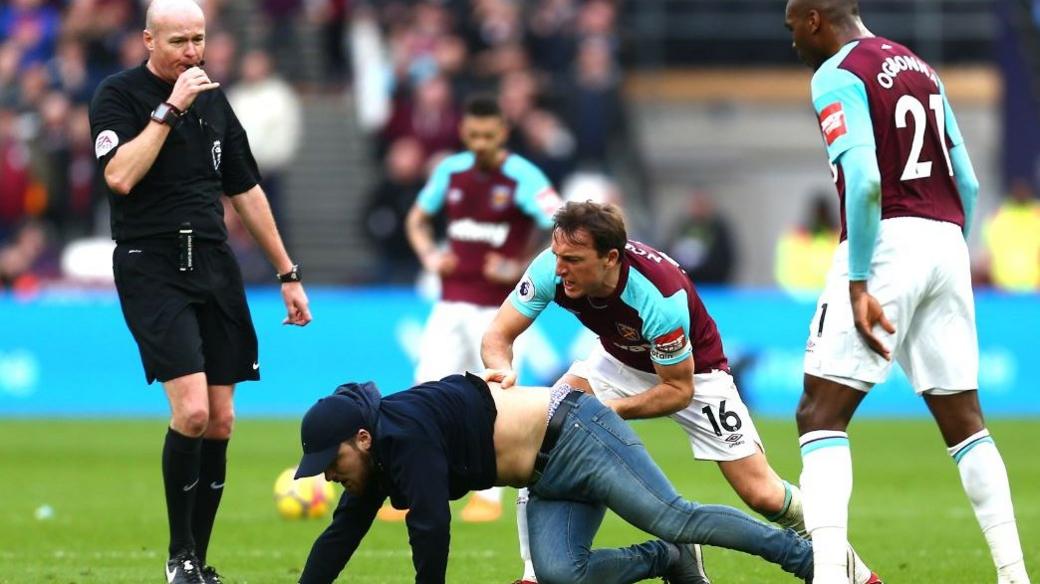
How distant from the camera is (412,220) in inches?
501

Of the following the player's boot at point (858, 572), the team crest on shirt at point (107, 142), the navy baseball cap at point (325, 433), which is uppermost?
the team crest on shirt at point (107, 142)

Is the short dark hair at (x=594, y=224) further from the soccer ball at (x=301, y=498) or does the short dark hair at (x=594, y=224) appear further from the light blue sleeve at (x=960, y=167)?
the soccer ball at (x=301, y=498)

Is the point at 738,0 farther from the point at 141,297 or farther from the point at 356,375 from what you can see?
the point at 141,297

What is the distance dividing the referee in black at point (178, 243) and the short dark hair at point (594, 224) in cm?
174

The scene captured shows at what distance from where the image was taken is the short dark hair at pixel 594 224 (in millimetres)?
7723

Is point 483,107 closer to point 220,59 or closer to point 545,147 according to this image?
point 545,147

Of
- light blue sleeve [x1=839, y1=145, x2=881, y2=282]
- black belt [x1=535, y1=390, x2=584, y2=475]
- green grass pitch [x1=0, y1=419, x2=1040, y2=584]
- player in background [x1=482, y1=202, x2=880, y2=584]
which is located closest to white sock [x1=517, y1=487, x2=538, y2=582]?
player in background [x1=482, y1=202, x2=880, y2=584]

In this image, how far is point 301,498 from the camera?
455 inches

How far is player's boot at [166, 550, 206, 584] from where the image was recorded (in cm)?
832

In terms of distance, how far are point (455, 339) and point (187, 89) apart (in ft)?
Answer: 14.9

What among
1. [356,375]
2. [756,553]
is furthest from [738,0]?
[756,553]

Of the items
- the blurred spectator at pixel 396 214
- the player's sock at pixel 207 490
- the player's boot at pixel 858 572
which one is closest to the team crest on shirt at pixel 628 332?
the player's boot at pixel 858 572

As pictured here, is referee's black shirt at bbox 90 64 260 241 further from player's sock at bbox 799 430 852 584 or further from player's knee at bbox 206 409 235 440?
player's sock at bbox 799 430 852 584

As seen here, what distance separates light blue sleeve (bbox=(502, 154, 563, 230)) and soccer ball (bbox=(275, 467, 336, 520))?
2.23 meters
